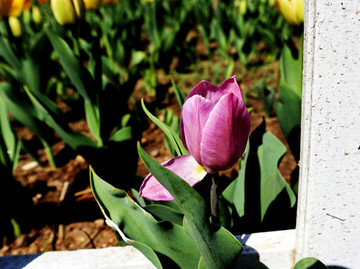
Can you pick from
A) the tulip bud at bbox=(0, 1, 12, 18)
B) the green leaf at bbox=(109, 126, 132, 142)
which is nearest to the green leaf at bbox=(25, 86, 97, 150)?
the green leaf at bbox=(109, 126, 132, 142)

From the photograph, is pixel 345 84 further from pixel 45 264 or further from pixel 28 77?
pixel 28 77

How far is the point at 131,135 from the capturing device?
1326 millimetres

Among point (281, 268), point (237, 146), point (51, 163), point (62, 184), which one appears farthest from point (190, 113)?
point (51, 163)

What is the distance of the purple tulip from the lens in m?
0.58

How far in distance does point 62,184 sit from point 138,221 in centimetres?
101

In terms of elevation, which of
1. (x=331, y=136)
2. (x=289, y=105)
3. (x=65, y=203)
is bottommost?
Result: (x=65, y=203)

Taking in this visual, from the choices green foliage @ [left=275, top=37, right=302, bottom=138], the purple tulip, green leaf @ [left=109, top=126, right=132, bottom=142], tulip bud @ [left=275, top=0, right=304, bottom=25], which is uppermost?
→ tulip bud @ [left=275, top=0, right=304, bottom=25]

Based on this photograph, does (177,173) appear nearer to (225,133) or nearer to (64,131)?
(225,133)

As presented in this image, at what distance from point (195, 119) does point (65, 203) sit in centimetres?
106

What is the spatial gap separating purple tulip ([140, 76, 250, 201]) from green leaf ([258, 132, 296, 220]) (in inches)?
12.3

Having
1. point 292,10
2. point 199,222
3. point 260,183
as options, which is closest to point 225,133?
point 199,222

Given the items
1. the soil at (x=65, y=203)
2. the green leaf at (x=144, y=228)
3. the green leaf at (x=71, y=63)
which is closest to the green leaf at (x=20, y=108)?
the soil at (x=65, y=203)

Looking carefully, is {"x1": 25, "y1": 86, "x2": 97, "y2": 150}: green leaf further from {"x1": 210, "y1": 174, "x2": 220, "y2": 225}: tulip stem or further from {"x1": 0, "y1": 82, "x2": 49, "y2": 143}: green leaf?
{"x1": 210, "y1": 174, "x2": 220, "y2": 225}: tulip stem

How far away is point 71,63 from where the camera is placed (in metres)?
1.35
